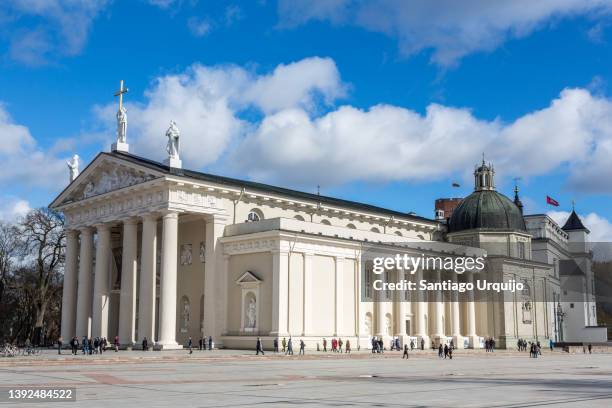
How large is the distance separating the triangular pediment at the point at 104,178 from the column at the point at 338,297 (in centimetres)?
1462

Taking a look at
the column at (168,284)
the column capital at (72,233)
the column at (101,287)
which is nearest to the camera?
the column at (168,284)

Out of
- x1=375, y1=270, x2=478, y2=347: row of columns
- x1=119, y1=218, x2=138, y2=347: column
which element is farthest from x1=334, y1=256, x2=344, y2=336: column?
x1=119, y1=218, x2=138, y2=347: column

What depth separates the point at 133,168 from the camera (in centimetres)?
5556

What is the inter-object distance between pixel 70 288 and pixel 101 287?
594cm

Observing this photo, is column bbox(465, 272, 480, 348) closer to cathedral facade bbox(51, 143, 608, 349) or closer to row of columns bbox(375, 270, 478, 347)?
row of columns bbox(375, 270, 478, 347)

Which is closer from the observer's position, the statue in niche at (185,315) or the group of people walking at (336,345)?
the group of people walking at (336,345)

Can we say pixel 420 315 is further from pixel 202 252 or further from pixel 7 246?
pixel 7 246

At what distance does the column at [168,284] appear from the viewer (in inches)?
1994

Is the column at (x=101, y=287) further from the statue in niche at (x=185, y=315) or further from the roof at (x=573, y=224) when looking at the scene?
the roof at (x=573, y=224)

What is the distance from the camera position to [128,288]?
55500 millimetres

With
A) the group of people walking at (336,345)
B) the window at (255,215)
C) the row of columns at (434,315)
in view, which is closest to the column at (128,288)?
the window at (255,215)

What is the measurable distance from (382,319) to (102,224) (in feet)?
76.4

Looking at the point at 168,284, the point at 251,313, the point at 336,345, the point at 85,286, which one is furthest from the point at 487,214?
the point at 85,286

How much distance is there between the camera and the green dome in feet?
255
